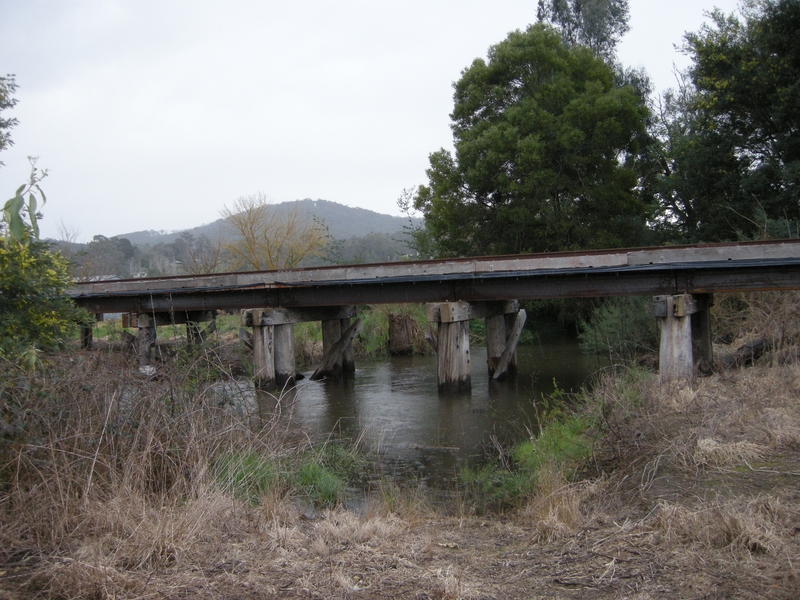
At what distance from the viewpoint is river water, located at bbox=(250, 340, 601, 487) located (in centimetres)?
916

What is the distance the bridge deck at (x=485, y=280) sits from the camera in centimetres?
1120

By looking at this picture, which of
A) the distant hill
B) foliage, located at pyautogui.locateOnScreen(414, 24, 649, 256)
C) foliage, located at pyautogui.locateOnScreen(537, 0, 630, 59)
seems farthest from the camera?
the distant hill

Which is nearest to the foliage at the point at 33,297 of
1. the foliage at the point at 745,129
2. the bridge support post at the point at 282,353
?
the bridge support post at the point at 282,353

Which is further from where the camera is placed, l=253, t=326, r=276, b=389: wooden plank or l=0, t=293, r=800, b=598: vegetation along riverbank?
l=253, t=326, r=276, b=389: wooden plank

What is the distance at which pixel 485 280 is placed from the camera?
13930 millimetres

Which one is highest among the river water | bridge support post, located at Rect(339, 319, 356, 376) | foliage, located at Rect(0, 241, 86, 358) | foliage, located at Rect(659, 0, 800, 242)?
foliage, located at Rect(659, 0, 800, 242)

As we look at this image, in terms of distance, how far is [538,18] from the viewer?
106 ft

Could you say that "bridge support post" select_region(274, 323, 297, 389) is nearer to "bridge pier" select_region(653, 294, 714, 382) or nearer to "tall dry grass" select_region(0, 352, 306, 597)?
"bridge pier" select_region(653, 294, 714, 382)

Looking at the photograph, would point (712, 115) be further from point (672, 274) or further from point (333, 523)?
point (333, 523)

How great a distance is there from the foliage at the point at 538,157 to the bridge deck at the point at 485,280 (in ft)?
34.2

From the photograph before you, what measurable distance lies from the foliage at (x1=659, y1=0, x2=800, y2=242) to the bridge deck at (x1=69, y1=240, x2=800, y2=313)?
650 cm

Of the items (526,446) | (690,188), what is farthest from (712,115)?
(526,446)

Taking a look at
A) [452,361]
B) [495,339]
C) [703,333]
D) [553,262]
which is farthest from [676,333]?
[495,339]

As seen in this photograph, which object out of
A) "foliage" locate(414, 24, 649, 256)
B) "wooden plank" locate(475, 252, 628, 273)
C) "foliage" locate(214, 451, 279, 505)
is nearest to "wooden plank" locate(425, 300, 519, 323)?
"wooden plank" locate(475, 252, 628, 273)
